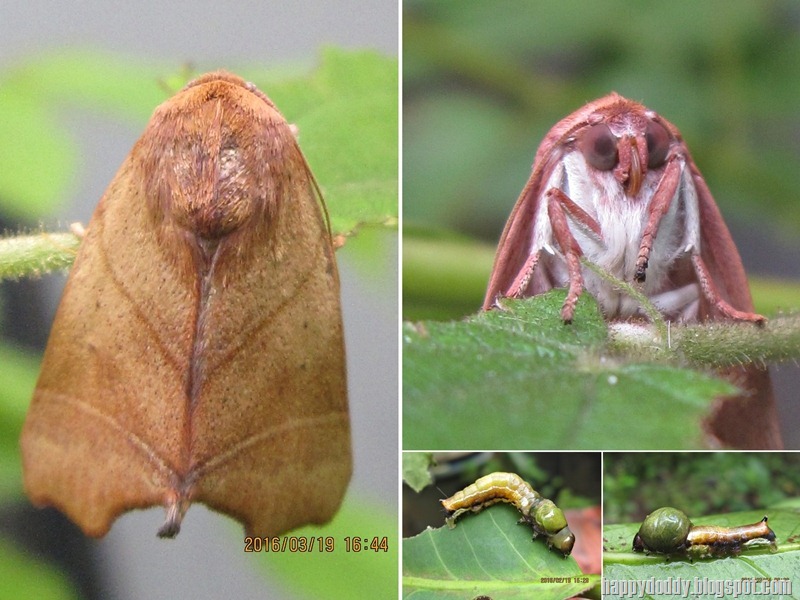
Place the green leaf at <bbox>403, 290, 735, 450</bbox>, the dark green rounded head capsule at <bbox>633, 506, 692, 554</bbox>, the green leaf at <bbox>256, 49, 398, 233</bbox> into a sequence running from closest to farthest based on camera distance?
the green leaf at <bbox>403, 290, 735, 450</bbox>, the dark green rounded head capsule at <bbox>633, 506, 692, 554</bbox>, the green leaf at <bbox>256, 49, 398, 233</bbox>

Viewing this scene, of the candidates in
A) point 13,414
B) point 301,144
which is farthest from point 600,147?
point 13,414

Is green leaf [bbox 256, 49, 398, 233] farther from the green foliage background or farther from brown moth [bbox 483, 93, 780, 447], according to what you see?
brown moth [bbox 483, 93, 780, 447]

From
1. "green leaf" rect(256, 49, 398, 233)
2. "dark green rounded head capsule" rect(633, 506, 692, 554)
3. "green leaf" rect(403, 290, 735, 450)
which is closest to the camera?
"green leaf" rect(403, 290, 735, 450)

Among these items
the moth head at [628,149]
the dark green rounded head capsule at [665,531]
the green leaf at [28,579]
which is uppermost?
the moth head at [628,149]

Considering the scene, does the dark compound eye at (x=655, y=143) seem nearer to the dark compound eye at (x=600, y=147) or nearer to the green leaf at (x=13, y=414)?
the dark compound eye at (x=600, y=147)

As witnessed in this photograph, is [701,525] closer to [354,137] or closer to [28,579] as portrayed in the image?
[354,137]

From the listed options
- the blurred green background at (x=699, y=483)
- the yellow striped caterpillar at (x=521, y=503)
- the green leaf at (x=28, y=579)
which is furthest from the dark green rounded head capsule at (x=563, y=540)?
the green leaf at (x=28, y=579)

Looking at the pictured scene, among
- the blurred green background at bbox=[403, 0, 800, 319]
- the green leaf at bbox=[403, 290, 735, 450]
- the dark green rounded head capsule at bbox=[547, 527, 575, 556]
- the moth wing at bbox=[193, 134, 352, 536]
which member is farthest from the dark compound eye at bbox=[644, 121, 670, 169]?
the dark green rounded head capsule at bbox=[547, 527, 575, 556]

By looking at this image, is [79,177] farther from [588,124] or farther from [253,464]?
[588,124]
